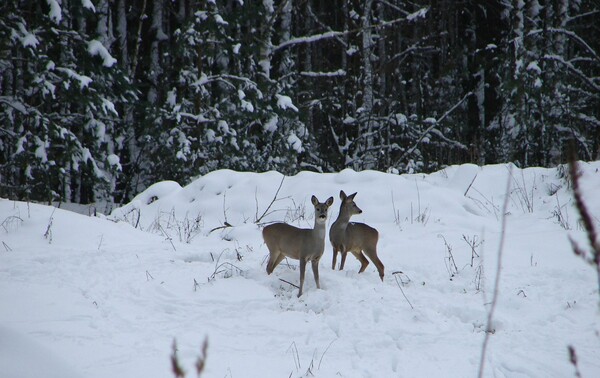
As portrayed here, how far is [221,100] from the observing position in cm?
1455

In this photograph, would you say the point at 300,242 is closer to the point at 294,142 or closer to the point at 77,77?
the point at 77,77

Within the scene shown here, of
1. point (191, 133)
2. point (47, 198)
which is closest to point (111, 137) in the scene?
point (191, 133)

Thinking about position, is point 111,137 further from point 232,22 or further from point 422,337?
point 422,337

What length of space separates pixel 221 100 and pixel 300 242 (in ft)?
31.8

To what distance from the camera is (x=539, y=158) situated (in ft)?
47.0

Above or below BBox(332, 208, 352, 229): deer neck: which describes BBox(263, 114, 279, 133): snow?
above

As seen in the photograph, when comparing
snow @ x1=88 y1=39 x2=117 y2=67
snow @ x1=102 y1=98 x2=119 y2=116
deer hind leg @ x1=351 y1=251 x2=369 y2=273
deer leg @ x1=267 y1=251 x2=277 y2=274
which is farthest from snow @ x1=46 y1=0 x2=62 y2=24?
deer hind leg @ x1=351 y1=251 x2=369 y2=273

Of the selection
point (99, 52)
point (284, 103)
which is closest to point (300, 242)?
point (99, 52)

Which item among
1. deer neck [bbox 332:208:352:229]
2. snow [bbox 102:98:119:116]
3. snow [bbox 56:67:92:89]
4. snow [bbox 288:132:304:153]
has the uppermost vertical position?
snow [bbox 56:67:92:89]

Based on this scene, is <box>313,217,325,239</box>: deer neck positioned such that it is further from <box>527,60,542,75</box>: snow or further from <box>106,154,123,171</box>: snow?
<box>527,60,542,75</box>: snow

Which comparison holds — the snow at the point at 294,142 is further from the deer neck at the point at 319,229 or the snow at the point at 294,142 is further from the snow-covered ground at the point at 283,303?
the deer neck at the point at 319,229

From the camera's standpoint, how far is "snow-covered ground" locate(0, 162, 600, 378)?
4.00 metres

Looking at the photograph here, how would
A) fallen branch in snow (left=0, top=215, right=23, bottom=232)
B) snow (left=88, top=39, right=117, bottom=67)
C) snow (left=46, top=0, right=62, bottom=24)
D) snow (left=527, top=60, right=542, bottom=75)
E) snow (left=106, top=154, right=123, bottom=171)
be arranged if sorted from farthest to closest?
snow (left=527, top=60, right=542, bottom=75) → snow (left=106, top=154, right=123, bottom=171) → snow (left=88, top=39, right=117, bottom=67) → snow (left=46, top=0, right=62, bottom=24) → fallen branch in snow (left=0, top=215, right=23, bottom=232)

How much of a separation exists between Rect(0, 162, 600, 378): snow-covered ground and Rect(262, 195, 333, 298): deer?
224 millimetres
